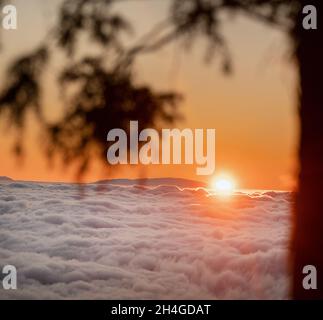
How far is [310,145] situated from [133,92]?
834 millimetres

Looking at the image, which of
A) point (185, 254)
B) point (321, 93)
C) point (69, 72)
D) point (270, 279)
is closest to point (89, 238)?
point (185, 254)

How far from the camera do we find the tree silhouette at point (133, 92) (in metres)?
2.63

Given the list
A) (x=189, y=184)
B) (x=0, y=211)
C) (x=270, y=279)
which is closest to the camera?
(x=270, y=279)

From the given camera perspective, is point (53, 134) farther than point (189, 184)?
No

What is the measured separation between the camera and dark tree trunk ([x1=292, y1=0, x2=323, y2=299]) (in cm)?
262

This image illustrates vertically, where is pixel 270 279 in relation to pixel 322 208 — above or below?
below

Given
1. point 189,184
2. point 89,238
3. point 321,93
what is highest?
point 321,93

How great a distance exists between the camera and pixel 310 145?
262 centimetres

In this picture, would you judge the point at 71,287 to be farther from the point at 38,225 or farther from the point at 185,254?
the point at 38,225

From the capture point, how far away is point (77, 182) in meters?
2.66

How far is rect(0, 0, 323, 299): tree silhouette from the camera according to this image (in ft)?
8.63

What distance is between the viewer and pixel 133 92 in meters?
2.70

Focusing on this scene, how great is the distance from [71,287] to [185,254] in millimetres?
933

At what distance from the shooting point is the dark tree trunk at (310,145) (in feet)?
8.60
